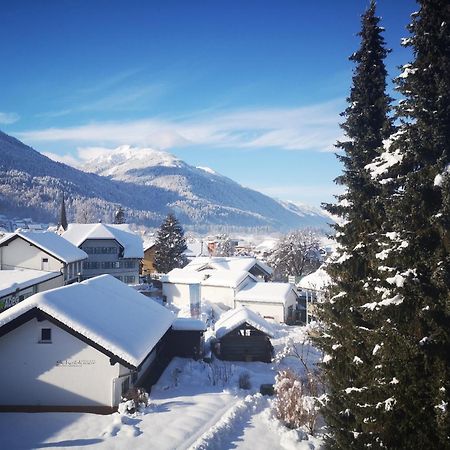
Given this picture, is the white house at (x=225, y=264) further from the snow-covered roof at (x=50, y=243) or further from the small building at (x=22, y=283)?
the small building at (x=22, y=283)

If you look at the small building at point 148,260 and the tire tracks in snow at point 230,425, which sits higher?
the small building at point 148,260

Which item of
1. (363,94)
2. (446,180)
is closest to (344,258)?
(446,180)

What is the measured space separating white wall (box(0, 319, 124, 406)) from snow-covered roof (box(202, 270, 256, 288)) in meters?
30.9

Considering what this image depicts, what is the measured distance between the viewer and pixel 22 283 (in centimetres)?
3528

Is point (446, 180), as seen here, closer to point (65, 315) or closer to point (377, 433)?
point (377, 433)

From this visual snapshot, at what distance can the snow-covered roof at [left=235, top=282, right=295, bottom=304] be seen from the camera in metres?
46.8

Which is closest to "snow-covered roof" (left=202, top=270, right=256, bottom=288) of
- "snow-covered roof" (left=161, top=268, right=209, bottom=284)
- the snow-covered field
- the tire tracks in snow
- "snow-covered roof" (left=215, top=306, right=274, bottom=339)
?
"snow-covered roof" (left=161, top=268, right=209, bottom=284)

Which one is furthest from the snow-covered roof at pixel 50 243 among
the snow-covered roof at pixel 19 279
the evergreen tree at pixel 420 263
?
the evergreen tree at pixel 420 263

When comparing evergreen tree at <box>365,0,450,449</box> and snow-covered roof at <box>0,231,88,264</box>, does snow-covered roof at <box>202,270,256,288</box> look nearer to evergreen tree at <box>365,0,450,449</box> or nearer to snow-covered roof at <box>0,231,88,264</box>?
snow-covered roof at <box>0,231,88,264</box>

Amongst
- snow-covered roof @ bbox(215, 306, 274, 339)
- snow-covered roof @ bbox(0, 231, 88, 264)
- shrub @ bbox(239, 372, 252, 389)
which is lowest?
shrub @ bbox(239, 372, 252, 389)

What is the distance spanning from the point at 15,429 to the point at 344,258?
1493 centimetres

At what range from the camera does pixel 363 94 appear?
15.8 metres

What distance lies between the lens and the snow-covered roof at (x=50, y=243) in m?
45.7

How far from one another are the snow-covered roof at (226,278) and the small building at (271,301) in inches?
55.2
